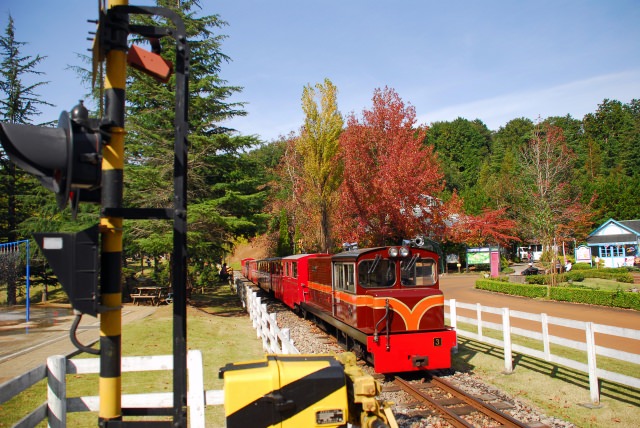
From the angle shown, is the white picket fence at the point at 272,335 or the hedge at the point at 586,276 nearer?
the white picket fence at the point at 272,335

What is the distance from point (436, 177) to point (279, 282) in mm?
A: 9199

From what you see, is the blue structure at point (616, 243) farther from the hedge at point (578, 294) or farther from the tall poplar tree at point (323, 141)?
the tall poplar tree at point (323, 141)

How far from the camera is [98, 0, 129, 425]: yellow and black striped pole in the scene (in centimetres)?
273

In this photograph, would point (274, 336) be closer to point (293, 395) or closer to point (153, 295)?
point (293, 395)

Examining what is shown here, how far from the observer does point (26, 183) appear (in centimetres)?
2380

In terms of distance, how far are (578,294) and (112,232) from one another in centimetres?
2189

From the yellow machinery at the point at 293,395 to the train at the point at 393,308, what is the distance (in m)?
5.50

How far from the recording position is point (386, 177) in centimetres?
2150

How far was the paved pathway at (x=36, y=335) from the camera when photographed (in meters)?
9.14

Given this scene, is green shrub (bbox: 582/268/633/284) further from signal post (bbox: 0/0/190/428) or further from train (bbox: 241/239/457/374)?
signal post (bbox: 0/0/190/428)

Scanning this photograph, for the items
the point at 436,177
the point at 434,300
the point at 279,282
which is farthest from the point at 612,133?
the point at 434,300

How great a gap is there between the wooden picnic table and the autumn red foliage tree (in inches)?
371

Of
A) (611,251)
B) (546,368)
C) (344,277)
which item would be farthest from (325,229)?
(611,251)

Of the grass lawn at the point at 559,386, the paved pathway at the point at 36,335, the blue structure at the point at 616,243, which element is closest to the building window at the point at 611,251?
the blue structure at the point at 616,243
